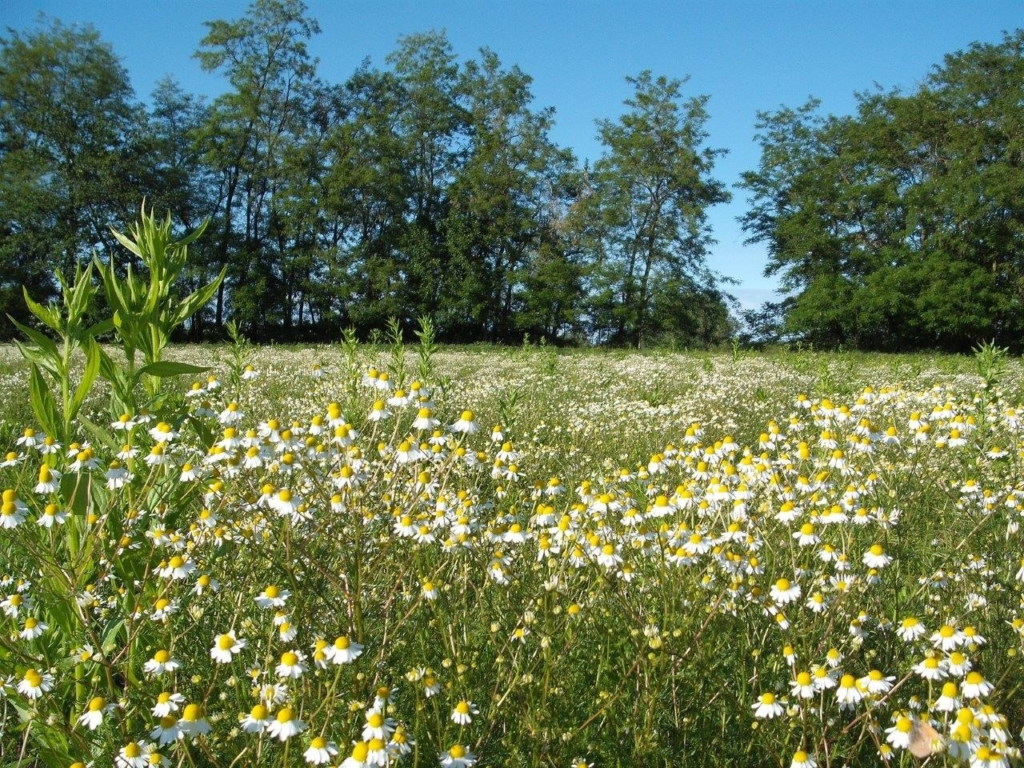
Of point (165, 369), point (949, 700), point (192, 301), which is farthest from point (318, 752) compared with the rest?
point (192, 301)

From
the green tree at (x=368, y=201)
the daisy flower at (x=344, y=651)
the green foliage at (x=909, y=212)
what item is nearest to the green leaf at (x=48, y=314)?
the daisy flower at (x=344, y=651)

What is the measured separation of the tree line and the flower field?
30.0 metres

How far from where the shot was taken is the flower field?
182cm

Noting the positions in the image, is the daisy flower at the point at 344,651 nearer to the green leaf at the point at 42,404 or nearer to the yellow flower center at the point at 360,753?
the yellow flower center at the point at 360,753

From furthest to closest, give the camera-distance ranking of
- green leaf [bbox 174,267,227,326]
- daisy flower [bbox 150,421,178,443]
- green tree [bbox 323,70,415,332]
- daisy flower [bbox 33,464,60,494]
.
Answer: green tree [bbox 323,70,415,332] → green leaf [bbox 174,267,227,326] → daisy flower [bbox 150,421,178,443] → daisy flower [bbox 33,464,60,494]

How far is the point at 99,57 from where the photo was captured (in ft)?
99.5

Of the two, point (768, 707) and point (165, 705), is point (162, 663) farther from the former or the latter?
point (768, 707)

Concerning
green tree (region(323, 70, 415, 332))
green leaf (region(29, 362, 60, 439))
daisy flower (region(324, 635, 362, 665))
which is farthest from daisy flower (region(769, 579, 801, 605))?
green tree (region(323, 70, 415, 332))

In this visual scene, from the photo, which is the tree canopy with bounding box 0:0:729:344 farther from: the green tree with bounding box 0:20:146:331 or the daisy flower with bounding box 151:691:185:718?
the daisy flower with bounding box 151:691:185:718

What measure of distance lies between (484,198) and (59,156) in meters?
18.3

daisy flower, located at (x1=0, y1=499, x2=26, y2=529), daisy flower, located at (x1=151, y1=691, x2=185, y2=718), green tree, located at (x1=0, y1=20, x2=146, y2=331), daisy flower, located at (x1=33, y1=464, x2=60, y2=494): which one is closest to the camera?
daisy flower, located at (x1=151, y1=691, x2=185, y2=718)

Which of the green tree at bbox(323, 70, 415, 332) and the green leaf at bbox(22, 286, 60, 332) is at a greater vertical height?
the green tree at bbox(323, 70, 415, 332)

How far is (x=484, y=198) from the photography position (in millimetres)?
34875

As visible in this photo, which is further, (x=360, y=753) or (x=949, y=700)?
(x=949, y=700)
